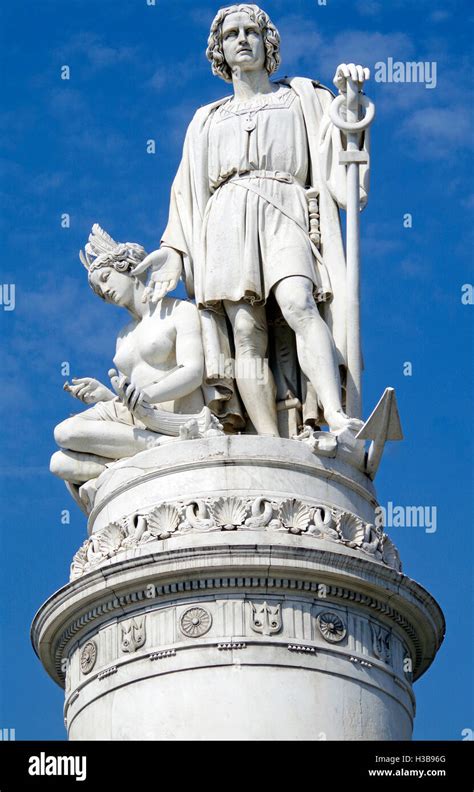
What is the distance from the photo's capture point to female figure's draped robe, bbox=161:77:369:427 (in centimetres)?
2741

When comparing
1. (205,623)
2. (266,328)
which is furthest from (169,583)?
(266,328)

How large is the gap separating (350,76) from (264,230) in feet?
7.67

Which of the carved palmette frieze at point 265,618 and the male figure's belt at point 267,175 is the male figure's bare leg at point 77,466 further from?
the male figure's belt at point 267,175

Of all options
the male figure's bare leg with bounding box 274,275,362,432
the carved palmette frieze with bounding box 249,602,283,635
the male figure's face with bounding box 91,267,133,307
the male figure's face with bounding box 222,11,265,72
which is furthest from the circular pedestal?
the male figure's face with bounding box 222,11,265,72

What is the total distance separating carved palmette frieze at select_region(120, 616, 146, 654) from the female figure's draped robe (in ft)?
12.1

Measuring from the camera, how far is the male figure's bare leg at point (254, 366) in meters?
27.2

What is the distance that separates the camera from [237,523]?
2481 cm

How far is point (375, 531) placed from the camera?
25.8 m

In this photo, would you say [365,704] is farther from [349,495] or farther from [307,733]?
[349,495]

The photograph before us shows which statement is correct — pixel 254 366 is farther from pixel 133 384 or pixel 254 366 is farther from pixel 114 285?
pixel 114 285

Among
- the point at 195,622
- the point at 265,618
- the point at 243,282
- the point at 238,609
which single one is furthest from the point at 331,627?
the point at 243,282

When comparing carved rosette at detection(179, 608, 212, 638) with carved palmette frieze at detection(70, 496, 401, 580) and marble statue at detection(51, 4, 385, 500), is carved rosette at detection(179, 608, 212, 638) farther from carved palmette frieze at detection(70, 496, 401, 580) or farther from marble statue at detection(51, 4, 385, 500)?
marble statue at detection(51, 4, 385, 500)
